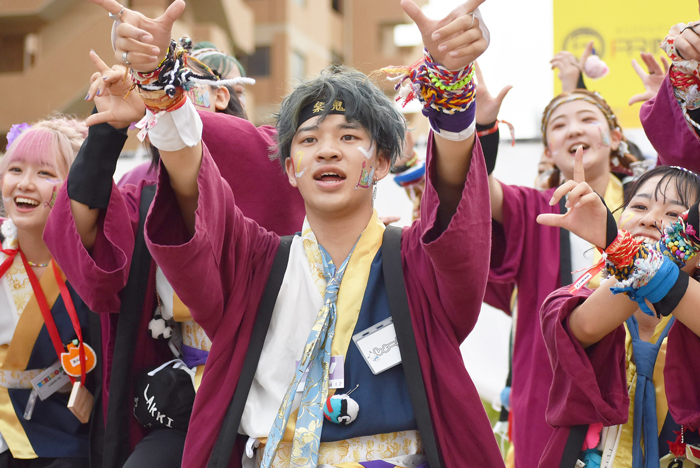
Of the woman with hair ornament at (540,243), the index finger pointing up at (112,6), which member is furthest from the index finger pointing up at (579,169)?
the index finger pointing up at (112,6)

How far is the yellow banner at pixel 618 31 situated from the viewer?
4.11m

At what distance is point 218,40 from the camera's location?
506 inches

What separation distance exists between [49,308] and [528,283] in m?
1.65

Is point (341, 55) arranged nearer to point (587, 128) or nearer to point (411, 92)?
point (587, 128)

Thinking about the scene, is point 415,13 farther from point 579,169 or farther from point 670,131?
point 670,131

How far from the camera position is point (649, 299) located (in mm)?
1723

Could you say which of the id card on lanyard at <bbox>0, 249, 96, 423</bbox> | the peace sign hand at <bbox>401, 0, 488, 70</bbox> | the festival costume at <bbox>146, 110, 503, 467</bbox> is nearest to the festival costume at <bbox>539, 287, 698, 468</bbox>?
the festival costume at <bbox>146, 110, 503, 467</bbox>

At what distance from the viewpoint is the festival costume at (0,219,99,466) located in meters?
2.46

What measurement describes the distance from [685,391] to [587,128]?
1.35 meters

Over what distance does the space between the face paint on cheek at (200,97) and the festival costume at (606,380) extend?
1.35 meters

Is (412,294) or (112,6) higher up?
(112,6)

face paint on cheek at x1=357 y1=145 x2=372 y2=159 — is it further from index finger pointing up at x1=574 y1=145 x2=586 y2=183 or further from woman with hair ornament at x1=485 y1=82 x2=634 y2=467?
woman with hair ornament at x1=485 y1=82 x2=634 y2=467

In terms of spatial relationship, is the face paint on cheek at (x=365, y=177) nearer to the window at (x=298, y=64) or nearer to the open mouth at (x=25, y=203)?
the open mouth at (x=25, y=203)

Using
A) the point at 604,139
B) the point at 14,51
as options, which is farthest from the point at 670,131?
the point at 14,51
